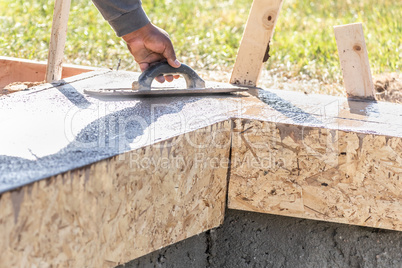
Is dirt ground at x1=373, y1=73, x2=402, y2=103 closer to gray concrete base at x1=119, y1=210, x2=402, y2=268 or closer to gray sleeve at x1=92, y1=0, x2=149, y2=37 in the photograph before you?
gray concrete base at x1=119, y1=210, x2=402, y2=268

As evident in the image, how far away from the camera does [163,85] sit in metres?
3.34

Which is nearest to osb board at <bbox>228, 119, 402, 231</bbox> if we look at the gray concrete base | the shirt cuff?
the gray concrete base

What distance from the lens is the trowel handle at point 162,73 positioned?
295cm

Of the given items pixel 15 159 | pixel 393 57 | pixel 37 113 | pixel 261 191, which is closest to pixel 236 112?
pixel 261 191

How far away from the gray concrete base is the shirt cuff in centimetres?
119

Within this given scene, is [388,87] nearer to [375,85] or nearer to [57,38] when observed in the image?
[375,85]

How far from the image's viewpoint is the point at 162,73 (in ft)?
9.93

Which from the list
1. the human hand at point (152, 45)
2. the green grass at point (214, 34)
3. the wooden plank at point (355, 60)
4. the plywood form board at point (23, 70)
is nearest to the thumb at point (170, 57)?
the human hand at point (152, 45)

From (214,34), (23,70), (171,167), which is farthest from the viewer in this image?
(214,34)

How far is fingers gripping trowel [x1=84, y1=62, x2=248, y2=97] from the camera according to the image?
116 inches

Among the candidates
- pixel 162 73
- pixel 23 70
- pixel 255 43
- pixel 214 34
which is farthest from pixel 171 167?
pixel 214 34

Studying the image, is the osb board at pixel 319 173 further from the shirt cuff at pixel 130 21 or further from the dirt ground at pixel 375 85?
the dirt ground at pixel 375 85

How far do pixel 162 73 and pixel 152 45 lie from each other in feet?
0.58

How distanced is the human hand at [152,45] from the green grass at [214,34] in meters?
1.77
